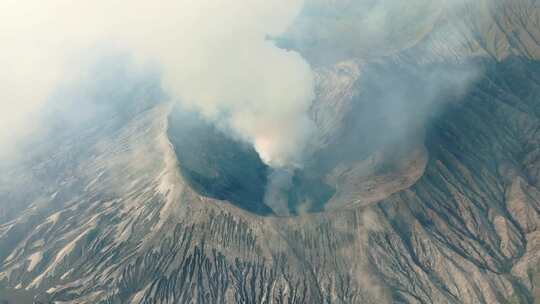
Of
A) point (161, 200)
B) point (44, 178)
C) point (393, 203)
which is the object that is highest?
point (393, 203)

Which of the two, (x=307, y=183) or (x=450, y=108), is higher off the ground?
(x=450, y=108)

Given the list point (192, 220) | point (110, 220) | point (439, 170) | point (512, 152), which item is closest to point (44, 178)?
point (110, 220)

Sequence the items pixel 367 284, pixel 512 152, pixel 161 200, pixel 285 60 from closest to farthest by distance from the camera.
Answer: pixel 367 284 < pixel 161 200 < pixel 512 152 < pixel 285 60

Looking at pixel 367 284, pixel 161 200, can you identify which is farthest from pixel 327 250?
pixel 161 200

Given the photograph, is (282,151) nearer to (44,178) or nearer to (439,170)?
(439,170)

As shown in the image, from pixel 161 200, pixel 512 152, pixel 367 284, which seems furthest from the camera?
pixel 512 152

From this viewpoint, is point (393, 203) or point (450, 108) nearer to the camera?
point (393, 203)

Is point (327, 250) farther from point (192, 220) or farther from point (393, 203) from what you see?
point (192, 220)
